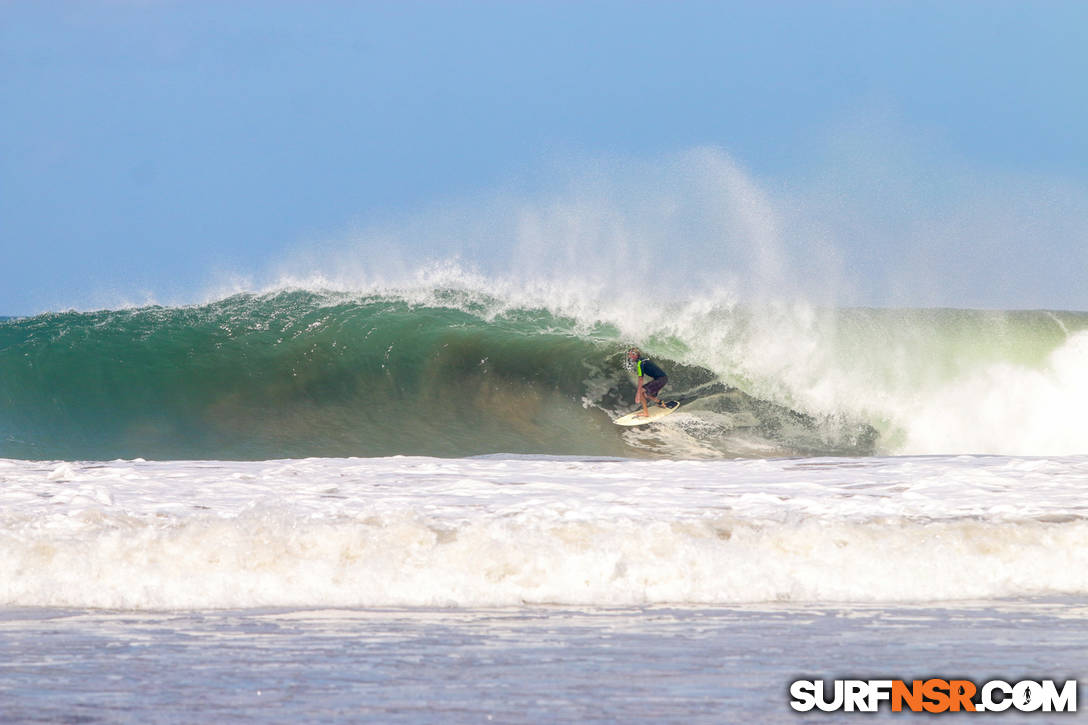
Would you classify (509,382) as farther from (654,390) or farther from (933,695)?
(933,695)

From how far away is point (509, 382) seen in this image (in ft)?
42.0

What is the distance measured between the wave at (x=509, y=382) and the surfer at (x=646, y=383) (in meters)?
0.23

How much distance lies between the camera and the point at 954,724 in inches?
106

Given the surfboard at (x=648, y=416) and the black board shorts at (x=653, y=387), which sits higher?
the black board shorts at (x=653, y=387)

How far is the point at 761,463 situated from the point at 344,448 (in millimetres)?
5697

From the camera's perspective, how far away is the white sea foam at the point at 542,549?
451 cm

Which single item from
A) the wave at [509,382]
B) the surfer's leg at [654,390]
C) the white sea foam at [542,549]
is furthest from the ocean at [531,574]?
the surfer's leg at [654,390]

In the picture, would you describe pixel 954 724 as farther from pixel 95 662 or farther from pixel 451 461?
pixel 451 461

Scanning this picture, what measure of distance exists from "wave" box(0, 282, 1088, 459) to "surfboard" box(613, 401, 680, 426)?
0.14m

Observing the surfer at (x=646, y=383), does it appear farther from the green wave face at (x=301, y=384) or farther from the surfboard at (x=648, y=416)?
the green wave face at (x=301, y=384)

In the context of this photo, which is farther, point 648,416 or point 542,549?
point 648,416

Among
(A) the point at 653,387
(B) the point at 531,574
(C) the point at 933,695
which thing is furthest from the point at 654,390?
(C) the point at 933,695

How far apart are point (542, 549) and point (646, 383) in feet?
24.6

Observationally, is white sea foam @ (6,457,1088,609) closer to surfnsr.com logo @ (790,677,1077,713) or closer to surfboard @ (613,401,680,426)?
surfnsr.com logo @ (790,677,1077,713)
